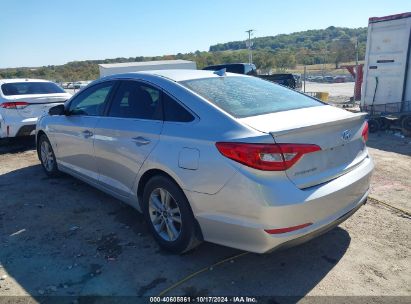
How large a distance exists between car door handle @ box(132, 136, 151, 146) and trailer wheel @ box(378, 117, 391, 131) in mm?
7930

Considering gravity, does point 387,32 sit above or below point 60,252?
above

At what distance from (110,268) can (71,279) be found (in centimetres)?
34

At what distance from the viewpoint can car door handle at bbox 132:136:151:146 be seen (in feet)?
11.9

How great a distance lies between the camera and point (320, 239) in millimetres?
3777

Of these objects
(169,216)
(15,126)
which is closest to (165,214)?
(169,216)

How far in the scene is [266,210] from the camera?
2.74 m

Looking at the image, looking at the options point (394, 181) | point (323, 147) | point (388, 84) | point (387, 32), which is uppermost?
point (387, 32)

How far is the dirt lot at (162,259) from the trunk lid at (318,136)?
85 cm

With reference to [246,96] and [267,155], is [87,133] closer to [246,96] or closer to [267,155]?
[246,96]

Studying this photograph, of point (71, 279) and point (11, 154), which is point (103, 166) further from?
point (11, 154)

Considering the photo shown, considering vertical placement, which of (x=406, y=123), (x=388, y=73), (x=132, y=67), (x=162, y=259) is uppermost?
(x=388, y=73)

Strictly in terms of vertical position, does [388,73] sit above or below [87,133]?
below

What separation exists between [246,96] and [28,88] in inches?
257

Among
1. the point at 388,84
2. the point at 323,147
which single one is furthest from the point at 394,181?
the point at 388,84
